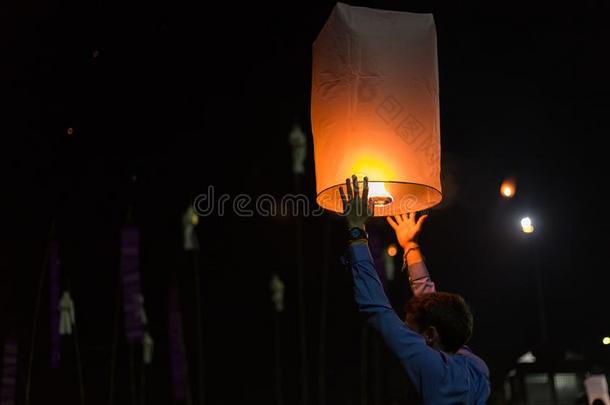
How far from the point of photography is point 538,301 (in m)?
11.1

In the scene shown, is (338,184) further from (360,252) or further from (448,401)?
(448,401)

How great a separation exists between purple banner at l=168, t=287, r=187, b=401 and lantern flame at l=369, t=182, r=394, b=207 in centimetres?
1818

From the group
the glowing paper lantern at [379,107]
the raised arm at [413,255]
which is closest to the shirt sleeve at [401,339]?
the glowing paper lantern at [379,107]

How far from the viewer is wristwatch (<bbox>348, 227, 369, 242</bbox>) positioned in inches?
81.7

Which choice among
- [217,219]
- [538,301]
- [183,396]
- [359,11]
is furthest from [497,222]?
[183,396]

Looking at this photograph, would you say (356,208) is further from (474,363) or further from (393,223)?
(393,223)

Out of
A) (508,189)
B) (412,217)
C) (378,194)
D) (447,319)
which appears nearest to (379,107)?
(378,194)

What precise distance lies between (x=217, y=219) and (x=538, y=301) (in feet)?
35.2

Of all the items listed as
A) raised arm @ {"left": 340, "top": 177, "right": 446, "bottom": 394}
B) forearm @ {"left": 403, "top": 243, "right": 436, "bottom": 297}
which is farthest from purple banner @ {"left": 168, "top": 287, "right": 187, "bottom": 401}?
raised arm @ {"left": 340, "top": 177, "right": 446, "bottom": 394}

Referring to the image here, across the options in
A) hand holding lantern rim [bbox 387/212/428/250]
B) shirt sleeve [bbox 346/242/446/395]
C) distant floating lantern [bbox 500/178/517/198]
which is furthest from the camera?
distant floating lantern [bbox 500/178/517/198]

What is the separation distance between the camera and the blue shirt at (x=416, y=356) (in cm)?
190

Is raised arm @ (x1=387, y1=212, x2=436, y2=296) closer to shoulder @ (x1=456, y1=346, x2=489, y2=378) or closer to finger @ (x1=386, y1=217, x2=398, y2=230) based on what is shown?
finger @ (x1=386, y1=217, x2=398, y2=230)

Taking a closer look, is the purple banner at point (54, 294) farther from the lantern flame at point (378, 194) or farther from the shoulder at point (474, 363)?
the shoulder at point (474, 363)

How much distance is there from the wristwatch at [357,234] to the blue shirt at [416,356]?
0.15ft
